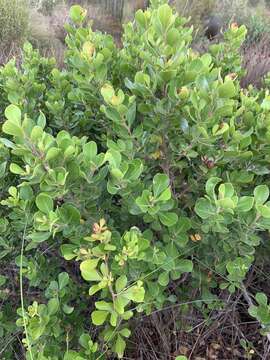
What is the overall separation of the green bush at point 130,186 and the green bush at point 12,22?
5639 millimetres

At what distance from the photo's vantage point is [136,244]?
4.22ft

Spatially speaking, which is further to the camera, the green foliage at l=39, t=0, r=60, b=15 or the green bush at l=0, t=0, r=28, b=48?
the green foliage at l=39, t=0, r=60, b=15

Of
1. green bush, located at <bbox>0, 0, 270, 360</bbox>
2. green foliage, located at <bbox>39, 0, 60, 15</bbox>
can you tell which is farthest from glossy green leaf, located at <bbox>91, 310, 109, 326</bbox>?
green foliage, located at <bbox>39, 0, 60, 15</bbox>

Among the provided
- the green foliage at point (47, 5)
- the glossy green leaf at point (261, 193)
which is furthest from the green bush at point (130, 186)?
the green foliage at point (47, 5)

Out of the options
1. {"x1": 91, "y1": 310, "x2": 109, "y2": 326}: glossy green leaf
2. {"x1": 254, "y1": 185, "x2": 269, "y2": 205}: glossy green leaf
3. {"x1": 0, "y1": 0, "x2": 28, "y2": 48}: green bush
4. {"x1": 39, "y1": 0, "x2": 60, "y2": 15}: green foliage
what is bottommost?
{"x1": 39, "y1": 0, "x2": 60, "y2": 15}: green foliage

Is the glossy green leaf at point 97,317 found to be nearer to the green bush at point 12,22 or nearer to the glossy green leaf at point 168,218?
the glossy green leaf at point 168,218

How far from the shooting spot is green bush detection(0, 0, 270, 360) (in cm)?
126

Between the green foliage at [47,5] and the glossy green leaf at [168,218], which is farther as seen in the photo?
the green foliage at [47,5]

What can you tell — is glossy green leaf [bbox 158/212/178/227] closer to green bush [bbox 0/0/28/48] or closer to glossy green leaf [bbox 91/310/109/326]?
glossy green leaf [bbox 91/310/109/326]

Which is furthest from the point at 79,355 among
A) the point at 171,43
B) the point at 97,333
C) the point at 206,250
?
the point at 171,43

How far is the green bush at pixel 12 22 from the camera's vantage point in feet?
23.0

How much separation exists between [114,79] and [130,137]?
0.49 metres

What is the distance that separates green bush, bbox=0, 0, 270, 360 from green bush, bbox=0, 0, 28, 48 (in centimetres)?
564

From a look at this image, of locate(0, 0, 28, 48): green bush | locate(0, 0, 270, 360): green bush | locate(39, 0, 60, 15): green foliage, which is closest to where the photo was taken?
locate(0, 0, 270, 360): green bush
